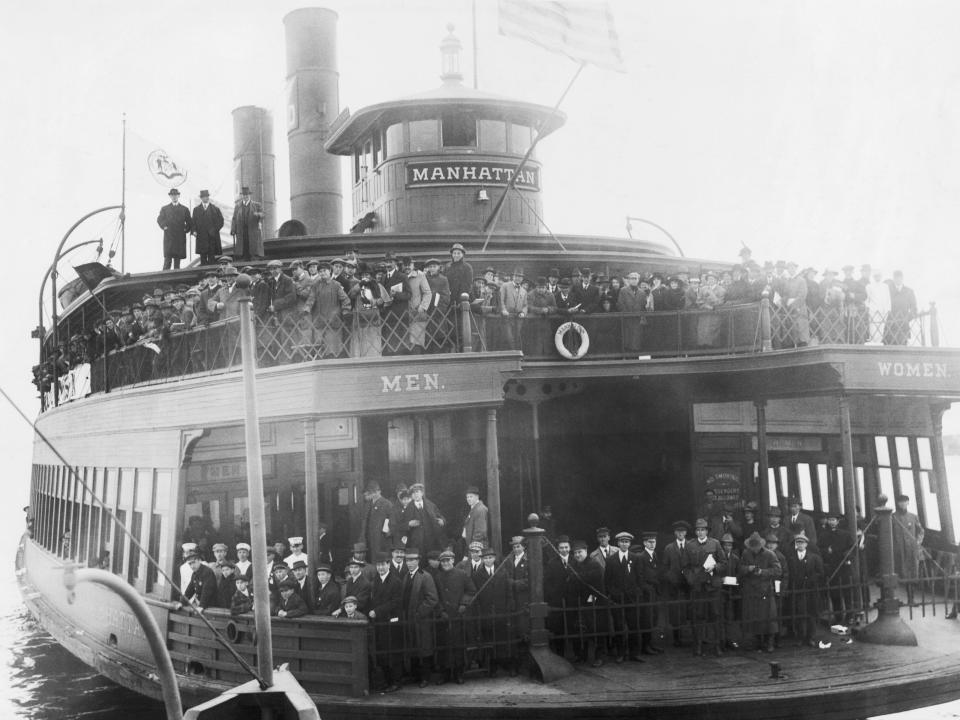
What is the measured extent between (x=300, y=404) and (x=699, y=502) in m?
7.88

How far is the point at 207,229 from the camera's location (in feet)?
59.4

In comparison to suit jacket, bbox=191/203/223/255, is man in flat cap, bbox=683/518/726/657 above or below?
below

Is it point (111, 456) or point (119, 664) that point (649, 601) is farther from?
point (111, 456)

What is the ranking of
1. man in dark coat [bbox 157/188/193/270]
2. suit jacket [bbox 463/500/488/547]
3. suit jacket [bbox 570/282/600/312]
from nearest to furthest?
1. suit jacket [bbox 463/500/488/547]
2. suit jacket [bbox 570/282/600/312]
3. man in dark coat [bbox 157/188/193/270]

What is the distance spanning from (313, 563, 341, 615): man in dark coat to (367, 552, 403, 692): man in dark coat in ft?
1.43

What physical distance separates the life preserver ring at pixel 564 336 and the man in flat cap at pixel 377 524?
12.3 ft

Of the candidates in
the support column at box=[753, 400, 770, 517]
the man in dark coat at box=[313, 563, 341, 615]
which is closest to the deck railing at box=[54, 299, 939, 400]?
the support column at box=[753, 400, 770, 517]

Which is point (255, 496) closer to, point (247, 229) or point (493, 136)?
point (247, 229)

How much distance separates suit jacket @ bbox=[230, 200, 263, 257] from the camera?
1717cm

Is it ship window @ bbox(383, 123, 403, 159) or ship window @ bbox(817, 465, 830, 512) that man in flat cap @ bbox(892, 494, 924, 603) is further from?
ship window @ bbox(383, 123, 403, 159)

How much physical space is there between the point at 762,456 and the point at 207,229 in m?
10.9

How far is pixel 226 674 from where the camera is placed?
1147 centimetres

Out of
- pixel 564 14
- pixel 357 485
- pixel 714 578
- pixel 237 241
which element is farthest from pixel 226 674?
pixel 564 14

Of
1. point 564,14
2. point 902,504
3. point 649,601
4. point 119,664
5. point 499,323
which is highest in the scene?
point 564,14
